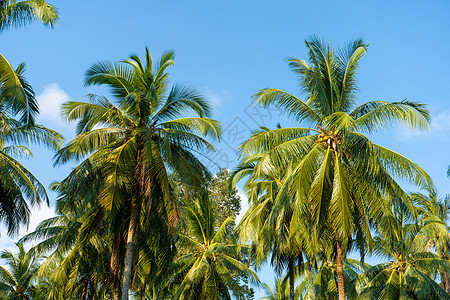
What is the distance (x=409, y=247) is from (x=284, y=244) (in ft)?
25.8

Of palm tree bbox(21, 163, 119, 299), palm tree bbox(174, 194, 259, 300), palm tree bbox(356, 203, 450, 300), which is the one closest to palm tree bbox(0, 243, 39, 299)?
palm tree bbox(21, 163, 119, 299)

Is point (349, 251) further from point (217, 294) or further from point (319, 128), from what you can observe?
point (217, 294)

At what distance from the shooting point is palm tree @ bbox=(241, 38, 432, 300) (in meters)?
12.7

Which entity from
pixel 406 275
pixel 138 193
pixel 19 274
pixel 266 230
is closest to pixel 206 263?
pixel 266 230

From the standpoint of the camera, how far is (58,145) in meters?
15.5

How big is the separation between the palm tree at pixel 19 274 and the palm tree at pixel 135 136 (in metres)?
15.5

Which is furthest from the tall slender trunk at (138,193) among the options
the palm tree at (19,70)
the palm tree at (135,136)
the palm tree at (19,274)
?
the palm tree at (19,274)

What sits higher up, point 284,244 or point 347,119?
point 347,119

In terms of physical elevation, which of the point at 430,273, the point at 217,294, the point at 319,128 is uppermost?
the point at 319,128

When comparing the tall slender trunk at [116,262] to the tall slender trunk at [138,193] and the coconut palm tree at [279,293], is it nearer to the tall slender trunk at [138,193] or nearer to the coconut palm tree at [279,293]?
the tall slender trunk at [138,193]

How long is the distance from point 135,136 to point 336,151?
19.6ft

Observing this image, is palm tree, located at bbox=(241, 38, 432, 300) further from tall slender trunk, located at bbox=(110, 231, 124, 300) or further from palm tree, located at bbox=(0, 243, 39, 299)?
palm tree, located at bbox=(0, 243, 39, 299)

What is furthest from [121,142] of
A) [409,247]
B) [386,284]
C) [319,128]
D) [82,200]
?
[409,247]

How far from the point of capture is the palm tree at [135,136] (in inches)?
532
